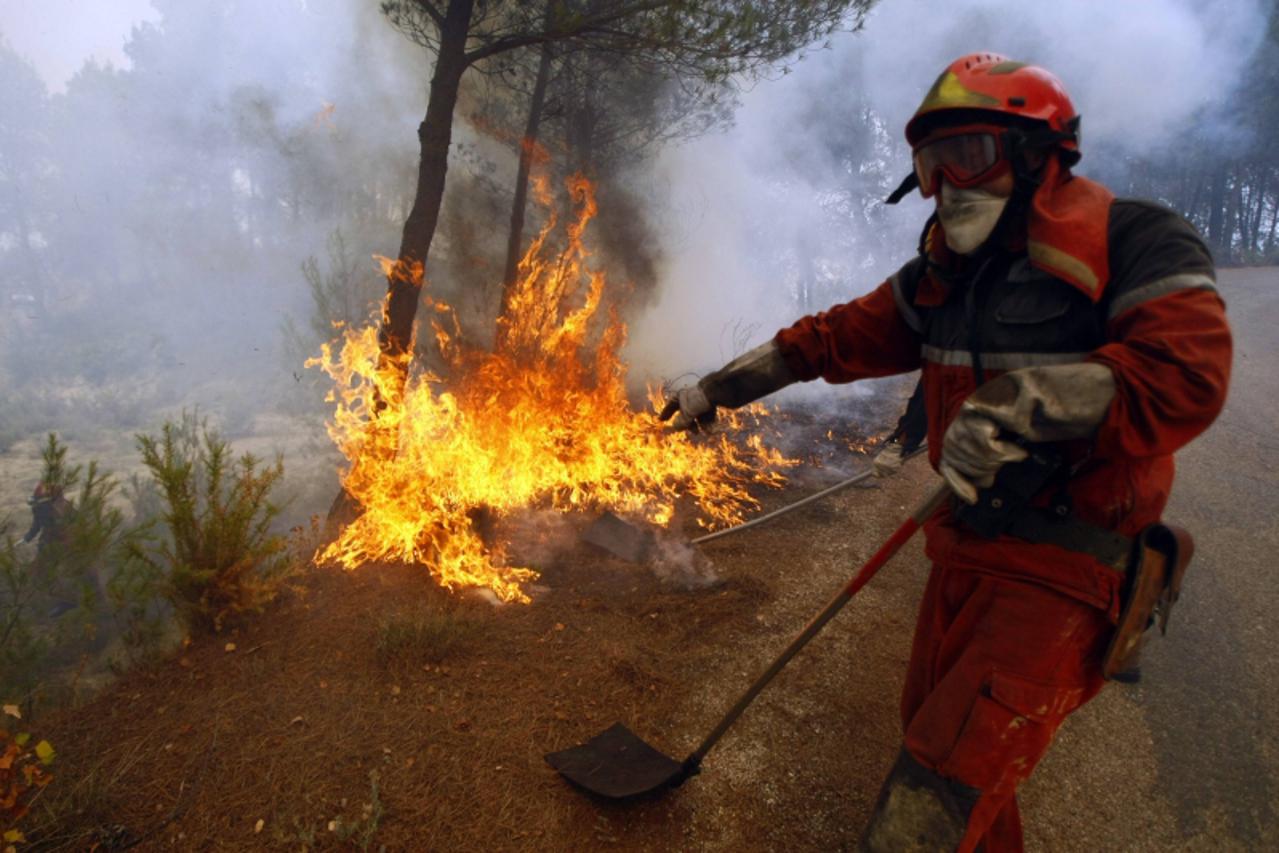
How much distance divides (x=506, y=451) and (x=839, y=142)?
42.7ft

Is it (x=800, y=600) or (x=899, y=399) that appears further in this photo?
(x=899, y=399)

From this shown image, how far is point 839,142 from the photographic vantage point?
1524 cm

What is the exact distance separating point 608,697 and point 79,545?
16.7ft

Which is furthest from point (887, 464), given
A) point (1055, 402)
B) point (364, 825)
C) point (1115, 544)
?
point (364, 825)

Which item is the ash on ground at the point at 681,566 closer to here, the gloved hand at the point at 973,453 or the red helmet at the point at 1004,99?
the gloved hand at the point at 973,453

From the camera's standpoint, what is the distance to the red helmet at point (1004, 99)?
1.89 meters

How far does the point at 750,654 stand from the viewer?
156 inches

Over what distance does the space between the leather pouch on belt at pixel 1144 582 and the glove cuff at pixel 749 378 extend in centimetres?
128

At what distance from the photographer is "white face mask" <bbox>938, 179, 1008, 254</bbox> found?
194 cm

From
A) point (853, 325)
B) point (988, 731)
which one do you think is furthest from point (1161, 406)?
point (853, 325)

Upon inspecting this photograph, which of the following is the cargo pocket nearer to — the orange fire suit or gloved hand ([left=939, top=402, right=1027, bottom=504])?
the orange fire suit

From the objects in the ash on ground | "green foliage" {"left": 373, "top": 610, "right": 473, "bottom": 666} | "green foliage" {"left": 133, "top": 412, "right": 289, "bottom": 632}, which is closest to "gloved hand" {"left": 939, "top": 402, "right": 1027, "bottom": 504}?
"green foliage" {"left": 373, "top": 610, "right": 473, "bottom": 666}

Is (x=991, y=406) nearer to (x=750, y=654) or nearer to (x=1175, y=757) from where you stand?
(x=750, y=654)

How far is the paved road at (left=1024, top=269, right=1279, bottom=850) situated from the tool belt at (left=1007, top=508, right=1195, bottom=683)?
1632 millimetres
